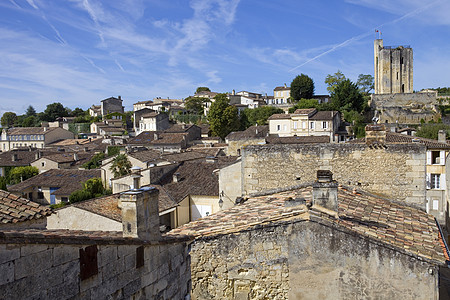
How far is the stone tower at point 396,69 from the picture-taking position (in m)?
85.2

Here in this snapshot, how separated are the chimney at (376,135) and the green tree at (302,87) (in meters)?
73.3

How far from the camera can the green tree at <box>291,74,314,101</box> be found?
278 feet

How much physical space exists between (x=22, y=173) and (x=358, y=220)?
5095 centimetres

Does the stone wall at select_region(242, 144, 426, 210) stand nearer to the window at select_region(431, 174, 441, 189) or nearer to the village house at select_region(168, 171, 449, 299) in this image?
the village house at select_region(168, 171, 449, 299)

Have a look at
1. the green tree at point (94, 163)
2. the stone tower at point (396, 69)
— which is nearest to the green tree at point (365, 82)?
the stone tower at point (396, 69)

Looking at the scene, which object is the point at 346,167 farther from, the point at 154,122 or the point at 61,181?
the point at 154,122

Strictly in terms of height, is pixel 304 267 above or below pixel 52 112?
below

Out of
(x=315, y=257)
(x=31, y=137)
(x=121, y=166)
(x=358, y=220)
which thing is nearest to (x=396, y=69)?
(x=121, y=166)

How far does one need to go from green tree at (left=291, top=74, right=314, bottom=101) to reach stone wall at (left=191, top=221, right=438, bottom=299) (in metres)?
79.2

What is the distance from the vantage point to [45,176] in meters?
42.7

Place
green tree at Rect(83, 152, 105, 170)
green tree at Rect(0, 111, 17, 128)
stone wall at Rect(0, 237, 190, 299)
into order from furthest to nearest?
green tree at Rect(0, 111, 17, 128), green tree at Rect(83, 152, 105, 170), stone wall at Rect(0, 237, 190, 299)

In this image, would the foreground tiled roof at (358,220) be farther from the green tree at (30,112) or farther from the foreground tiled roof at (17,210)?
the green tree at (30,112)

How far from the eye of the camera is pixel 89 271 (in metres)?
5.27

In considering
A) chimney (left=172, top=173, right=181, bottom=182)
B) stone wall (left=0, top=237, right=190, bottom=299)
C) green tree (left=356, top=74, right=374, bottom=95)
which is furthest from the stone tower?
stone wall (left=0, top=237, right=190, bottom=299)
